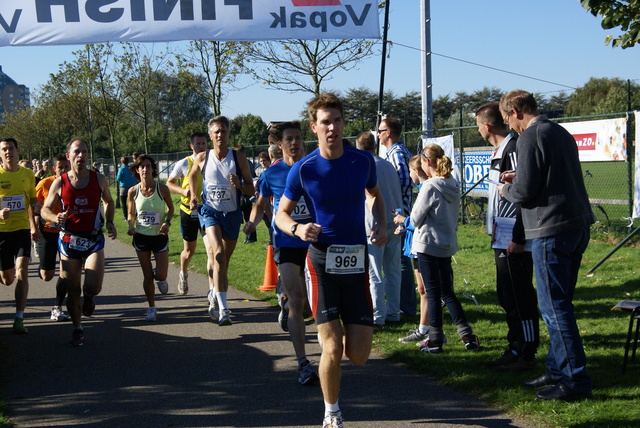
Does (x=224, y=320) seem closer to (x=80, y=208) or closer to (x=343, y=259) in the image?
(x=80, y=208)

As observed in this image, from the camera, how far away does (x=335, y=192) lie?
15.0 ft

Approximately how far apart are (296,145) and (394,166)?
1.58m

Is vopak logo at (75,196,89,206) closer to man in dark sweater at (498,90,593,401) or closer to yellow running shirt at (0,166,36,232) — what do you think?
yellow running shirt at (0,166,36,232)

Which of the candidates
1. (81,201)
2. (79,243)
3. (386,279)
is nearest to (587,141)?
(386,279)

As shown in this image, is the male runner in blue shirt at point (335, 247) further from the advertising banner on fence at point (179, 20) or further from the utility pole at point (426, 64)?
the utility pole at point (426, 64)

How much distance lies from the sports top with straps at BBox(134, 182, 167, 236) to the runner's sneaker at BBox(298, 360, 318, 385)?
11.5 ft

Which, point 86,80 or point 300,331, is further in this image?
point 86,80

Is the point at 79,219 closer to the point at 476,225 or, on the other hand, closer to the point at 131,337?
the point at 131,337

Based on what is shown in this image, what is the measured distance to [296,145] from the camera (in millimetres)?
6379

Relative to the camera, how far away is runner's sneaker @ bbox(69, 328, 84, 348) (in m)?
7.32

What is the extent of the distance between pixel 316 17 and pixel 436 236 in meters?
3.79

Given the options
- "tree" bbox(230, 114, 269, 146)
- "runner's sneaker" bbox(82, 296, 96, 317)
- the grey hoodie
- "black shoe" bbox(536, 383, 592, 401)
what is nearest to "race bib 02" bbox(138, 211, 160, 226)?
"runner's sneaker" bbox(82, 296, 96, 317)

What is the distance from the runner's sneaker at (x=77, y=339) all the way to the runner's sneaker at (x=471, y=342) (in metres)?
3.97

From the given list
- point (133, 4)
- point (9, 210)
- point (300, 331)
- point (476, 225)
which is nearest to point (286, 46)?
point (476, 225)
